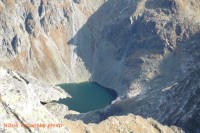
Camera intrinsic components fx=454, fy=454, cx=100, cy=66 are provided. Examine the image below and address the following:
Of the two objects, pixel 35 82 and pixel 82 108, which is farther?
pixel 82 108

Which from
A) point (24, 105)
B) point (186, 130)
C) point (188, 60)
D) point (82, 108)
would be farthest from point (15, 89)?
A: point (188, 60)

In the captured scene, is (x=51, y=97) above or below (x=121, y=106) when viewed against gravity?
above

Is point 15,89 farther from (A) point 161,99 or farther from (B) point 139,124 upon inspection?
(A) point 161,99

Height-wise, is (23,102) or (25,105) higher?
(23,102)

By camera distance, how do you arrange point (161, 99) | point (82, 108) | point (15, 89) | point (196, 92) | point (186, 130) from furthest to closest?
point (82, 108) → point (161, 99) → point (196, 92) → point (186, 130) → point (15, 89)

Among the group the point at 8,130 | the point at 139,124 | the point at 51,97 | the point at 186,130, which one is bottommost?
the point at 186,130

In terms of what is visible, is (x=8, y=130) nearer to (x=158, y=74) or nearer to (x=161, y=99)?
(x=161, y=99)

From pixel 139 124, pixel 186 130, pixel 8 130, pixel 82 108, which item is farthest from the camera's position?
pixel 82 108

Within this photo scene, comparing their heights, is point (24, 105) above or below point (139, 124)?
above

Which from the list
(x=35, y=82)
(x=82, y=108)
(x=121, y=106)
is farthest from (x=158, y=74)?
(x=35, y=82)
